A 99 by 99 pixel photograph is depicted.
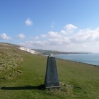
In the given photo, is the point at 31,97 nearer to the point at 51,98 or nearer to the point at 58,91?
the point at 51,98

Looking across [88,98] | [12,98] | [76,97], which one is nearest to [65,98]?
[76,97]

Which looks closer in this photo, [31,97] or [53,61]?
[31,97]

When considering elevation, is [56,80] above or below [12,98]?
above

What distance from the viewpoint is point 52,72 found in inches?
496

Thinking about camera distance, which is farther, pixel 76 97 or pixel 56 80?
pixel 56 80

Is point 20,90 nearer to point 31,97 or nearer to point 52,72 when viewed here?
point 31,97

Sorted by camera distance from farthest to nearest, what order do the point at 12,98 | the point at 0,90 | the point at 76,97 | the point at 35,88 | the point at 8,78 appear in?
the point at 8,78 → the point at 35,88 → the point at 0,90 → the point at 76,97 → the point at 12,98

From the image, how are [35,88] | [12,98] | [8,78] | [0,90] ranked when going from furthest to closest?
[8,78] → [35,88] → [0,90] → [12,98]

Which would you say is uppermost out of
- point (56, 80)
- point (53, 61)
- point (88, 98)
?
point (53, 61)

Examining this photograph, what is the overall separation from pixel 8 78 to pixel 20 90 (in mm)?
3933

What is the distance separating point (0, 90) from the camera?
40.1 ft

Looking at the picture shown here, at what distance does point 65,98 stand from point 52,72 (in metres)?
2.52

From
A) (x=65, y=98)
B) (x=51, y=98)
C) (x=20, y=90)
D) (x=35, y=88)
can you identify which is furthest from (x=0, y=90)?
(x=65, y=98)

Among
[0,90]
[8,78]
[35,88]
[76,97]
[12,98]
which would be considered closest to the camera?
[12,98]
